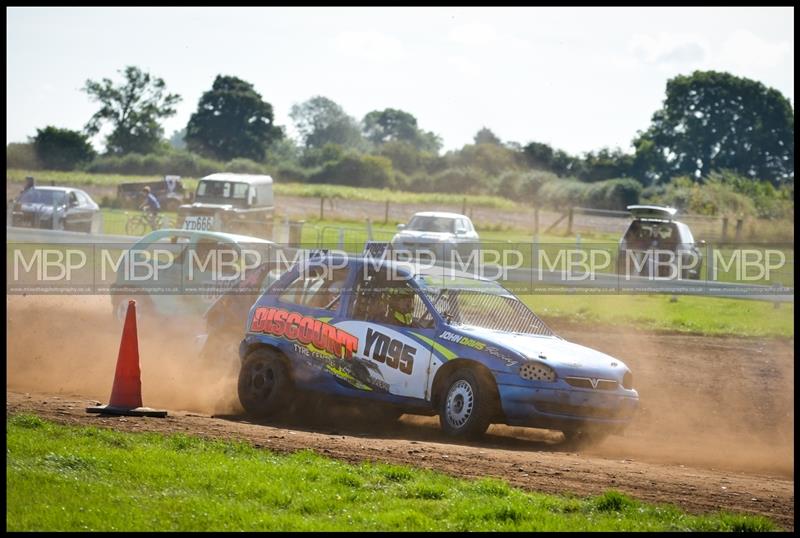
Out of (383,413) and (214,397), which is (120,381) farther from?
(383,413)

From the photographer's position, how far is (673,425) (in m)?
11.9

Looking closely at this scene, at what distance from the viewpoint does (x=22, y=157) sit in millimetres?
56344

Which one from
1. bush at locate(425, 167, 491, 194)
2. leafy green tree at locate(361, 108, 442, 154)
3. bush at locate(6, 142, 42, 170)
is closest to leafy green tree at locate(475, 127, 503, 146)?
bush at locate(425, 167, 491, 194)

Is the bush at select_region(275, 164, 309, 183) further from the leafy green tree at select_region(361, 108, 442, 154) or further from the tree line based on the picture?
the leafy green tree at select_region(361, 108, 442, 154)

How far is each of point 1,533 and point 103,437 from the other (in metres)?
2.65

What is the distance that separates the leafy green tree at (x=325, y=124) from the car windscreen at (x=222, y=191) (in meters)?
79.8

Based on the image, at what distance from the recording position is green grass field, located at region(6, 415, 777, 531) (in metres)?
6.25

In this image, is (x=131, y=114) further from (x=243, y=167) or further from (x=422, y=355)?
A: (x=422, y=355)

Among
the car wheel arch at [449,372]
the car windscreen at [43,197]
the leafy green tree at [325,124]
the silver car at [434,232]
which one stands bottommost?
the car wheel arch at [449,372]

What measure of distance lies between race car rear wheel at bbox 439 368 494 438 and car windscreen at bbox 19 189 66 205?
22.3 meters

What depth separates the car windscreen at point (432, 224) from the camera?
93.6 ft

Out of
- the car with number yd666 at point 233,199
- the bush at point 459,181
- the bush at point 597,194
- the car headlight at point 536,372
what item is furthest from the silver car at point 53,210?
the bush at point 459,181

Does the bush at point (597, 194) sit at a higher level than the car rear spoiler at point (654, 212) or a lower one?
higher

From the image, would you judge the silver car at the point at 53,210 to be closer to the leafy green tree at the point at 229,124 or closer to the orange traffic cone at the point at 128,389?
the orange traffic cone at the point at 128,389
